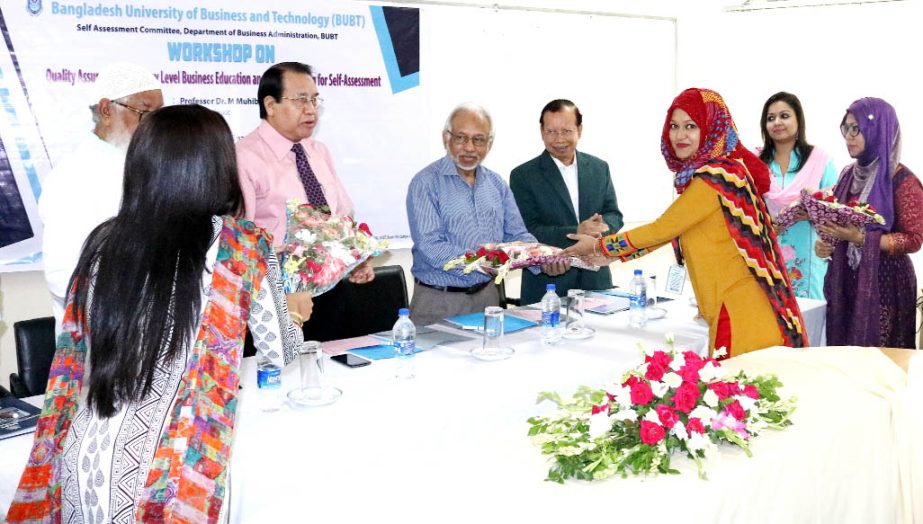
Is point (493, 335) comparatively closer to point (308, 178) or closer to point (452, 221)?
point (452, 221)

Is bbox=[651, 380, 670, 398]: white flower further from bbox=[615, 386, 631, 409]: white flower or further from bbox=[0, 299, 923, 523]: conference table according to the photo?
bbox=[0, 299, 923, 523]: conference table

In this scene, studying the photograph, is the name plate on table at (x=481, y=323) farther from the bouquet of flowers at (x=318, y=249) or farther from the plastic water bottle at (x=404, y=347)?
the bouquet of flowers at (x=318, y=249)

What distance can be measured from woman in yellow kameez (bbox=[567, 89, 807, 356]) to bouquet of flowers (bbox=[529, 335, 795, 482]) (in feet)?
3.12

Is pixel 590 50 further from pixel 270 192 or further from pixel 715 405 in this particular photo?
pixel 715 405

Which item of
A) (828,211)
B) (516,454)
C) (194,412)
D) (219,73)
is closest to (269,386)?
(194,412)

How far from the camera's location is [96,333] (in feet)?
5.34

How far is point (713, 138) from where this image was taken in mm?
3080

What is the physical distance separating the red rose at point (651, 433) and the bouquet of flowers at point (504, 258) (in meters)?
1.43

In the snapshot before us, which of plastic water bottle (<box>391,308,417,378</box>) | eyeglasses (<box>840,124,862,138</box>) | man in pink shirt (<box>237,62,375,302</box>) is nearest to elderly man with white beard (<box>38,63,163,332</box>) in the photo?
man in pink shirt (<box>237,62,375,302</box>)

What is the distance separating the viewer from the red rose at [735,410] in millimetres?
1830

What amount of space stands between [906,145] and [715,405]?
15.8 ft

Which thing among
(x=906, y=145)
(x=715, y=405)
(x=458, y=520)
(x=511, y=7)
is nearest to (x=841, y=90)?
(x=906, y=145)

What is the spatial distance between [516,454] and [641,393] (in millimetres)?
330

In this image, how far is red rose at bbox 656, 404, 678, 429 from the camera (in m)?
1.75
